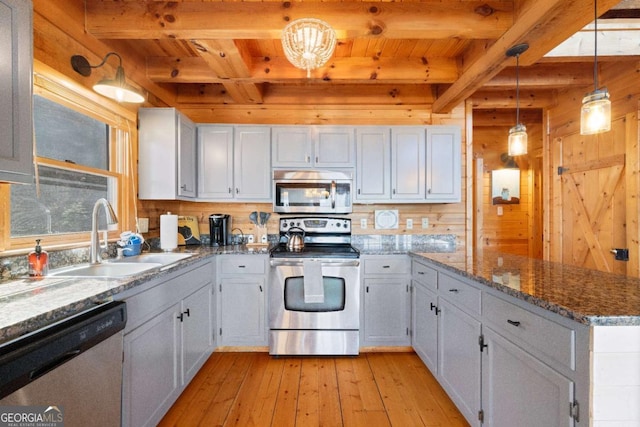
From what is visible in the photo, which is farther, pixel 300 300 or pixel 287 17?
pixel 300 300

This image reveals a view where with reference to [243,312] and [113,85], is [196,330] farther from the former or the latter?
[113,85]

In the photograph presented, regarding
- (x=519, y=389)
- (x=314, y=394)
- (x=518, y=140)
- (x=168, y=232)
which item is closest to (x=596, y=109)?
(x=518, y=140)

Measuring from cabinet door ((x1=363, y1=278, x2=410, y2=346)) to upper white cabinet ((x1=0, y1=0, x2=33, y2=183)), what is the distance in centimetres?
236

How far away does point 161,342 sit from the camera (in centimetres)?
173

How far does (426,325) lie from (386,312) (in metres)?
0.44

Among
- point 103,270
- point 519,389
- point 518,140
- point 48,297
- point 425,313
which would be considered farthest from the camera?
point 425,313

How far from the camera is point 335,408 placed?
1985mm

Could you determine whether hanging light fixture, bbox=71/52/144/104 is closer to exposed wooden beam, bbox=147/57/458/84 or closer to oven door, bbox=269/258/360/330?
exposed wooden beam, bbox=147/57/458/84

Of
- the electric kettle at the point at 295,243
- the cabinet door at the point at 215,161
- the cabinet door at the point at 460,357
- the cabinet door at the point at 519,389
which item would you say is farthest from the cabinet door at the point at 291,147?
the cabinet door at the point at 519,389

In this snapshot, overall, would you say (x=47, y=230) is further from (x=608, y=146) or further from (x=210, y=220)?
(x=608, y=146)

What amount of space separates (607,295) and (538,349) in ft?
1.11

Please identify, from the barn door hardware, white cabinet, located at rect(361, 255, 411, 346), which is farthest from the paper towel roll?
the barn door hardware

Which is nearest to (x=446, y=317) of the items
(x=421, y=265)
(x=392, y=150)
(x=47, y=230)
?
(x=421, y=265)

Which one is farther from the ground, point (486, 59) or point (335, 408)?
point (486, 59)
